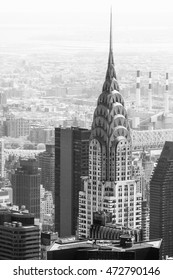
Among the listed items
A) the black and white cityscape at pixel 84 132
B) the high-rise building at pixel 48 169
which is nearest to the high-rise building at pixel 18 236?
the black and white cityscape at pixel 84 132

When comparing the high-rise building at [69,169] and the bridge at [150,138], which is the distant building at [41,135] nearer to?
the high-rise building at [69,169]

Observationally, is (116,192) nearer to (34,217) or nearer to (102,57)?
(34,217)

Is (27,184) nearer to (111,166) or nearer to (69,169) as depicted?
(69,169)

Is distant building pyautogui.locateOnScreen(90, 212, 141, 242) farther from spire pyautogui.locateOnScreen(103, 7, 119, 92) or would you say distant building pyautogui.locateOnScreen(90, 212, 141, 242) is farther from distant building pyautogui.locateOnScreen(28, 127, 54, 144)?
spire pyautogui.locateOnScreen(103, 7, 119, 92)

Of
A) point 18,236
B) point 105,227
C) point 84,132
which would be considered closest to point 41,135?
point 84,132
